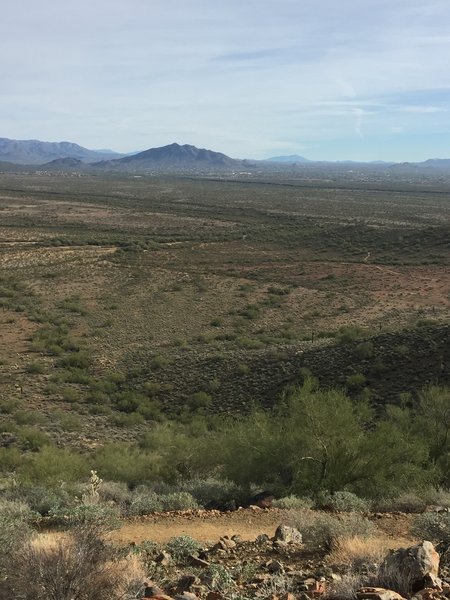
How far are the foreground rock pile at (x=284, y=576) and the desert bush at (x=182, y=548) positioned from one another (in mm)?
41

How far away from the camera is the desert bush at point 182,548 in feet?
24.5

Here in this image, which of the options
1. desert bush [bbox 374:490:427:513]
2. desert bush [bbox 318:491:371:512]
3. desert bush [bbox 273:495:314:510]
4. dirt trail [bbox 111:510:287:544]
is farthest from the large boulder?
desert bush [bbox 273:495:314:510]

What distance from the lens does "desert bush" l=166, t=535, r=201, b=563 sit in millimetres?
7461

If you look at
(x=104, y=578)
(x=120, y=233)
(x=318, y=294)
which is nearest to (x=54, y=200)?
(x=120, y=233)

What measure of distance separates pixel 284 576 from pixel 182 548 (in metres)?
1.60

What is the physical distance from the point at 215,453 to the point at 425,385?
29.2ft

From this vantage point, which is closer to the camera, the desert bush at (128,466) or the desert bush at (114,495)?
the desert bush at (114,495)

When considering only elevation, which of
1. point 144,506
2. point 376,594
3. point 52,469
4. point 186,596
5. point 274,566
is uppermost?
point 376,594

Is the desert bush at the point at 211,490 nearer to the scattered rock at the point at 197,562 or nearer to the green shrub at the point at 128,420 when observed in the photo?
the scattered rock at the point at 197,562

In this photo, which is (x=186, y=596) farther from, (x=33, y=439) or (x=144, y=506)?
(x=33, y=439)

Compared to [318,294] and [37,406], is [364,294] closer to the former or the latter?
[318,294]

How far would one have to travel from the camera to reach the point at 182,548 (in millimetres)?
7562

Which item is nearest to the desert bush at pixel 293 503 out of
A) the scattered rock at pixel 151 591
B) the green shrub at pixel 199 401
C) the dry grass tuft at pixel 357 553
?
the dry grass tuft at pixel 357 553

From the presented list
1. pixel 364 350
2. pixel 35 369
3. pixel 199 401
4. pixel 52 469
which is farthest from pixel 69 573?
pixel 35 369
